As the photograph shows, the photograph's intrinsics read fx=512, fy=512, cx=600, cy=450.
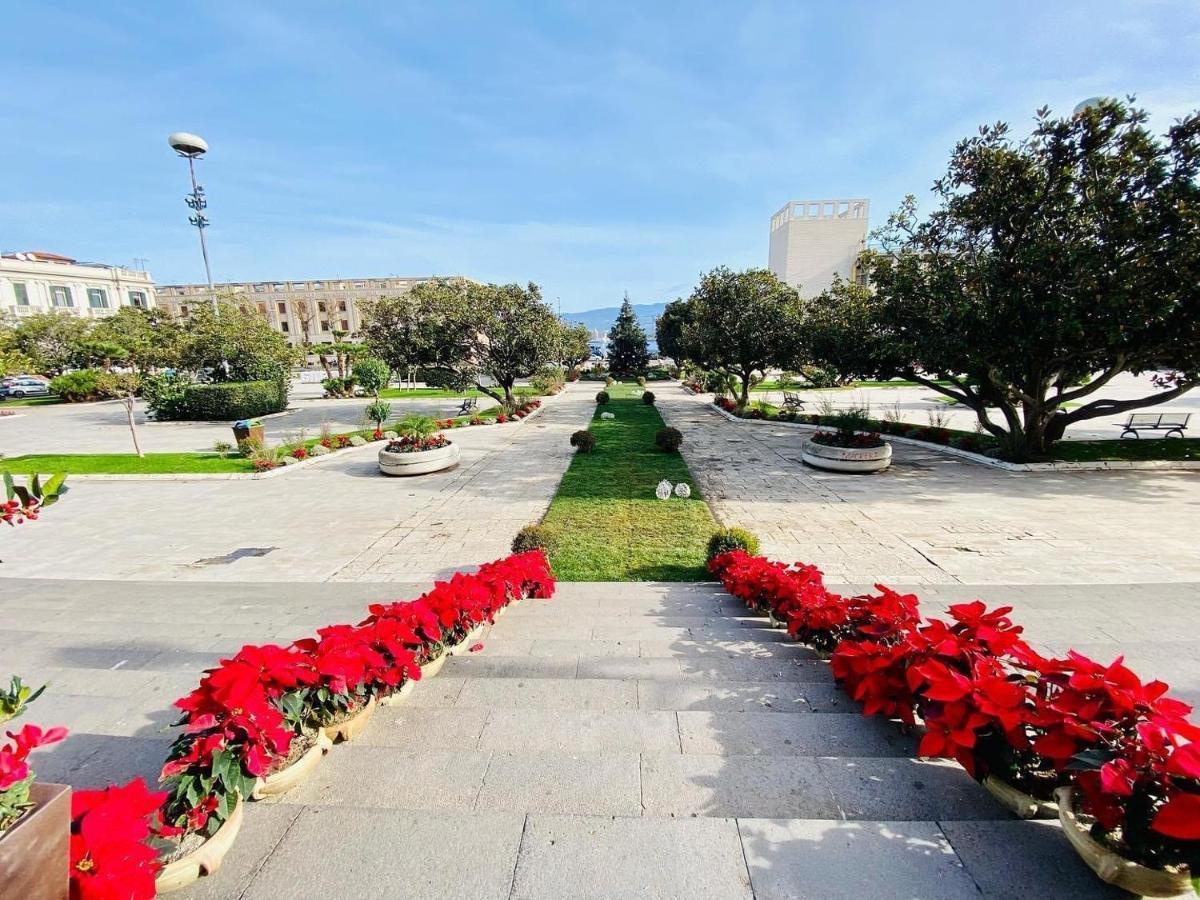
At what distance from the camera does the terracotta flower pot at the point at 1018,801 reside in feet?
6.02

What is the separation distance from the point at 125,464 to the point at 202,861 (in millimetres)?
14918

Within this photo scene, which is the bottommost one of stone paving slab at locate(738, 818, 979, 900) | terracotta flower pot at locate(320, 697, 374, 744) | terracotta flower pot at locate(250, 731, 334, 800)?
terracotta flower pot at locate(320, 697, 374, 744)

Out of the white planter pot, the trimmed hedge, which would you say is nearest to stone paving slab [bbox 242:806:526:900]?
the white planter pot

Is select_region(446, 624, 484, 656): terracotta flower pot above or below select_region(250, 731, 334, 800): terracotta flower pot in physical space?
below

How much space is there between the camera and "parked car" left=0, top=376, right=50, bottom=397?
33.5 m

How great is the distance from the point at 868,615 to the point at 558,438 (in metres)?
13.7

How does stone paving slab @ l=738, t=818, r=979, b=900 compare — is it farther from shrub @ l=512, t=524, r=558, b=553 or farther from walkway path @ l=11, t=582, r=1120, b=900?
shrub @ l=512, t=524, r=558, b=553

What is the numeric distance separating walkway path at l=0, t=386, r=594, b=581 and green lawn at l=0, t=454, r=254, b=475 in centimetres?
69

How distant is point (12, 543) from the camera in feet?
25.3

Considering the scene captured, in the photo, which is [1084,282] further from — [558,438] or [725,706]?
[558,438]

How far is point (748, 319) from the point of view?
18250 millimetres

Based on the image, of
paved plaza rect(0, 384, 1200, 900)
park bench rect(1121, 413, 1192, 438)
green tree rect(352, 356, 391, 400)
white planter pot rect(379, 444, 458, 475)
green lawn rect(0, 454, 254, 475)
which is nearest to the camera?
paved plaza rect(0, 384, 1200, 900)

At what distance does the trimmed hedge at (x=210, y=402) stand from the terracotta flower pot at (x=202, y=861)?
24688 millimetres

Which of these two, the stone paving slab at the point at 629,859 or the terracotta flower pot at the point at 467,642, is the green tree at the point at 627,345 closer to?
the terracotta flower pot at the point at 467,642
